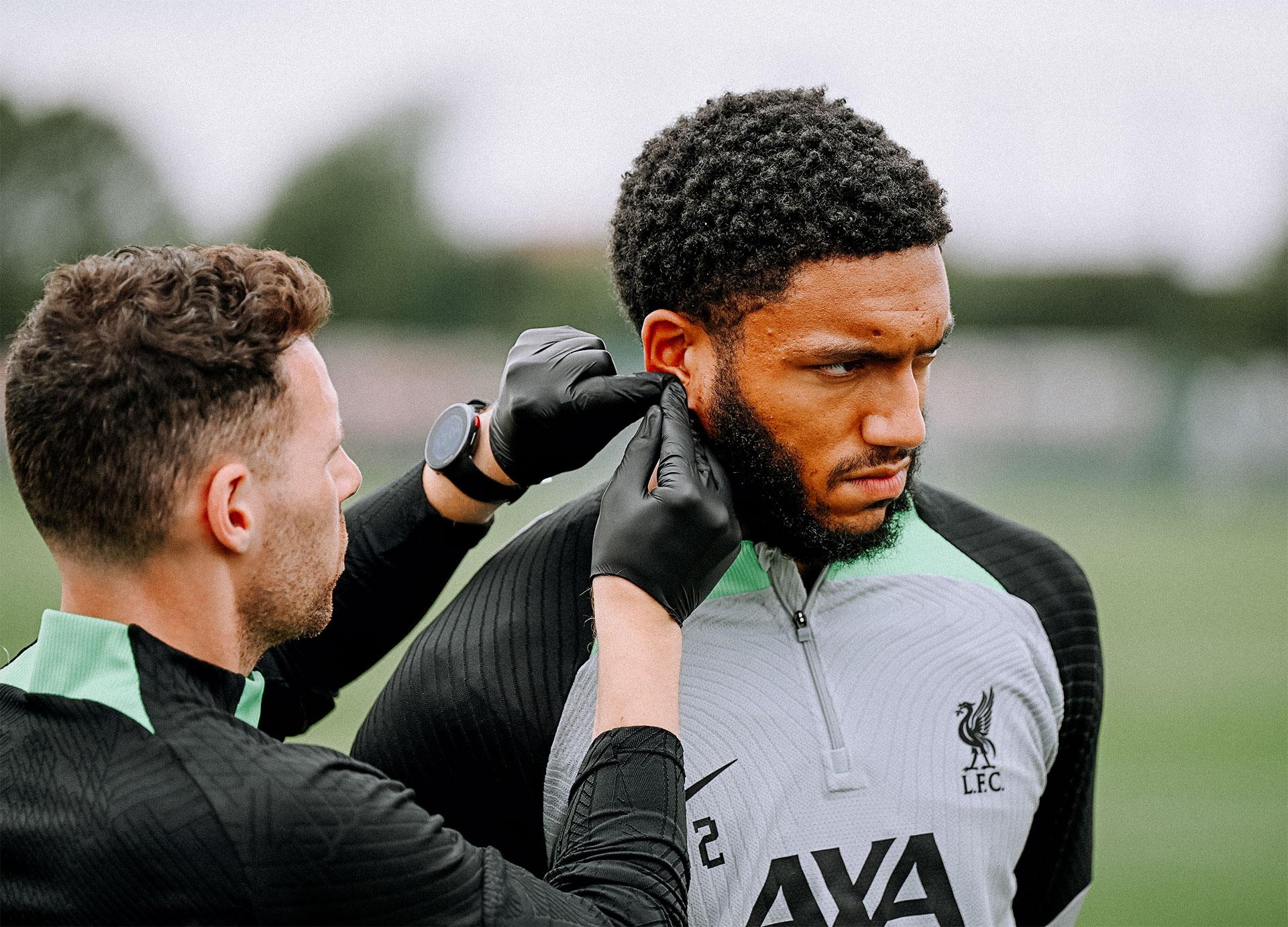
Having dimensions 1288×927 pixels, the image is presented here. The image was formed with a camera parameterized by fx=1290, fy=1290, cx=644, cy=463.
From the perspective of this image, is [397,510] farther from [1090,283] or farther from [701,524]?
[1090,283]

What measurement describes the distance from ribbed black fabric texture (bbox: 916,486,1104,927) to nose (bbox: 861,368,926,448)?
1.30 feet

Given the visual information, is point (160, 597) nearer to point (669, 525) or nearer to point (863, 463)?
point (669, 525)

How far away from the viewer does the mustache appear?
219 cm

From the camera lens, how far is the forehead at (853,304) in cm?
212

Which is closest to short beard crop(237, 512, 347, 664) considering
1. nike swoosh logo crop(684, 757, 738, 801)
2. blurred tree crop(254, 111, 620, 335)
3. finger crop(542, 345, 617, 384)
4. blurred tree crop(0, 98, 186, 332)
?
finger crop(542, 345, 617, 384)

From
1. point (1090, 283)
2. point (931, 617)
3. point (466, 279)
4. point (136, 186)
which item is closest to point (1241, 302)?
point (1090, 283)

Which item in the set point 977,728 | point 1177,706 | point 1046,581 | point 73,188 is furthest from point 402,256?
point 977,728

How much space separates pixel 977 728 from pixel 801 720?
327 mm

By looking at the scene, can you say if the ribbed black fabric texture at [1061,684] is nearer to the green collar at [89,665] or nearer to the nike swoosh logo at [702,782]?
the nike swoosh logo at [702,782]

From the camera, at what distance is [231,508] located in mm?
1782

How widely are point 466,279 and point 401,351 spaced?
28.2 feet

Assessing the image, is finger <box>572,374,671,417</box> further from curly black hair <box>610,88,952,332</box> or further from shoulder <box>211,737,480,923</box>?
shoulder <box>211,737,480,923</box>

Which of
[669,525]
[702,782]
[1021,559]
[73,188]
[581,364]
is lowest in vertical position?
[702,782]

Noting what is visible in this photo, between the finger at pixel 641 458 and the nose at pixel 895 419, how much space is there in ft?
1.16
